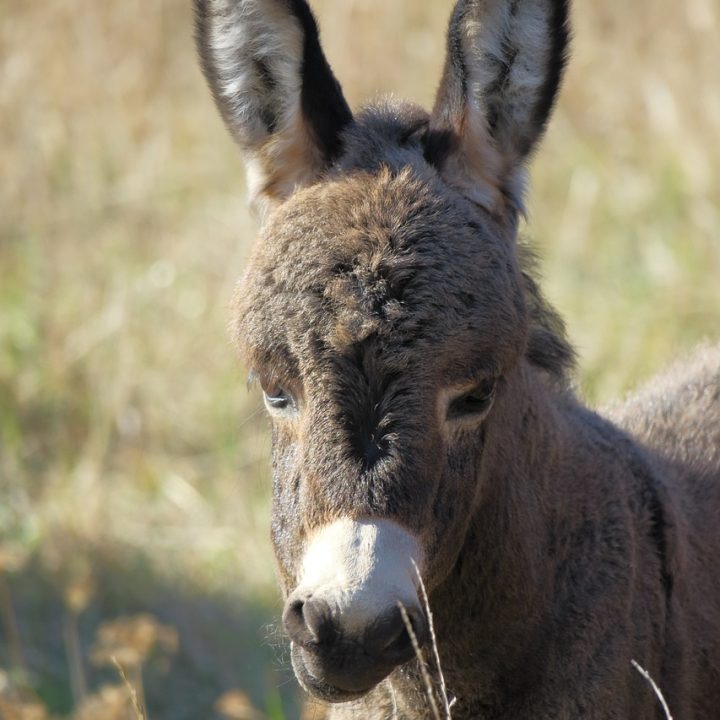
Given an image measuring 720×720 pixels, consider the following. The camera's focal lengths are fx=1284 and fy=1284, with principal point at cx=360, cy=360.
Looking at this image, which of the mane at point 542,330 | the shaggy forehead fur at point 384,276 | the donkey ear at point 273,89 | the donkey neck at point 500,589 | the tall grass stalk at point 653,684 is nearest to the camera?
the shaggy forehead fur at point 384,276

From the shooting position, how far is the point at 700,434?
4.34 meters

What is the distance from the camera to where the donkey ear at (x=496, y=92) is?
11.5ft

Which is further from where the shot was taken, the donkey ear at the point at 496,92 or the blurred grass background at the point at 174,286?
the blurred grass background at the point at 174,286

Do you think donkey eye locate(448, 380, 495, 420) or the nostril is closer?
the nostril

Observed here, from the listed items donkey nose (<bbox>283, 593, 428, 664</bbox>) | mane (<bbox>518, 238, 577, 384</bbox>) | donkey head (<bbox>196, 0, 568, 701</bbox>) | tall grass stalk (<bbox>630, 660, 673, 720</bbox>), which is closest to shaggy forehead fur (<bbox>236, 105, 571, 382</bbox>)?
donkey head (<bbox>196, 0, 568, 701</bbox>)

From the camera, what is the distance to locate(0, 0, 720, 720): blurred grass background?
21.1 feet

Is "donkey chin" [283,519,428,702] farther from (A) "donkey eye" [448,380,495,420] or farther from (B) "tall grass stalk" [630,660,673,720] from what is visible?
(B) "tall grass stalk" [630,660,673,720]

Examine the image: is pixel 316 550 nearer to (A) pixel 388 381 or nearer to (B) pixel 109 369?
(A) pixel 388 381

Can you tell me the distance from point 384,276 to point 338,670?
0.95 metres

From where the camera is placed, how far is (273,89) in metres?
3.69

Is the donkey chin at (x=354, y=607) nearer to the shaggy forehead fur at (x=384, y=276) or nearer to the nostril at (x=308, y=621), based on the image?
the nostril at (x=308, y=621)

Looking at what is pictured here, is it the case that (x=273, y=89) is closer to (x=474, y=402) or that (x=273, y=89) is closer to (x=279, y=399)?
(x=279, y=399)

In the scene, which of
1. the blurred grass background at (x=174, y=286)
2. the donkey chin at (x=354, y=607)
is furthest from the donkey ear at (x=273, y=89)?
the blurred grass background at (x=174, y=286)

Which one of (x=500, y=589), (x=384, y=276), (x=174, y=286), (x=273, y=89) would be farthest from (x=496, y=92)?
(x=174, y=286)
